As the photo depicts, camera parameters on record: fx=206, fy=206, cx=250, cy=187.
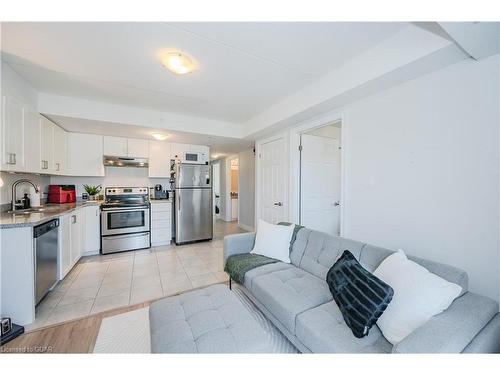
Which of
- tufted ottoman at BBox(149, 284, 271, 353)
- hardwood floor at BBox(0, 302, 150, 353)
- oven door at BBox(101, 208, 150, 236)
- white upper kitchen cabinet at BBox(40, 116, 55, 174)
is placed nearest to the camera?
tufted ottoman at BBox(149, 284, 271, 353)

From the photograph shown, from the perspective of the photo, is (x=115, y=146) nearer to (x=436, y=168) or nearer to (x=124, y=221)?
(x=124, y=221)

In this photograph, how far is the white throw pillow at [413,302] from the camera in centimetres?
106

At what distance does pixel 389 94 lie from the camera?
2.03m

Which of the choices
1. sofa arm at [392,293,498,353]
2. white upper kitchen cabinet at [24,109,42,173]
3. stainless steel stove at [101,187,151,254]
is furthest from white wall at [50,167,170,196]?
sofa arm at [392,293,498,353]

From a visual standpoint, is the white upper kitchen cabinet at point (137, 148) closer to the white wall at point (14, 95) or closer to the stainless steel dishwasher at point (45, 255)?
the white wall at point (14, 95)

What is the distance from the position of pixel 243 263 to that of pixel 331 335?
109 centimetres

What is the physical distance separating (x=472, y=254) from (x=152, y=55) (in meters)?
3.12

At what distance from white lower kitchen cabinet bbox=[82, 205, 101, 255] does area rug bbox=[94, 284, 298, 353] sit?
213cm

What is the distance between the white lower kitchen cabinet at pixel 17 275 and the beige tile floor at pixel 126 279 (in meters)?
0.16

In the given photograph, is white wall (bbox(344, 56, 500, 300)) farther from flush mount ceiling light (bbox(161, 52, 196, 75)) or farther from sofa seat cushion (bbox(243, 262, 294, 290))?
flush mount ceiling light (bbox(161, 52, 196, 75))

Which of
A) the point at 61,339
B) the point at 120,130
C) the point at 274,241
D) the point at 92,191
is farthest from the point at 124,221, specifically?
the point at 274,241

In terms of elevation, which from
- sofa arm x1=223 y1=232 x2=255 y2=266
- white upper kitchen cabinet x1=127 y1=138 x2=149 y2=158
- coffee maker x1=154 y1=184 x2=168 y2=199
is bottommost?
sofa arm x1=223 y1=232 x2=255 y2=266

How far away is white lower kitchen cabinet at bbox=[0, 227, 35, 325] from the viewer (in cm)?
169
